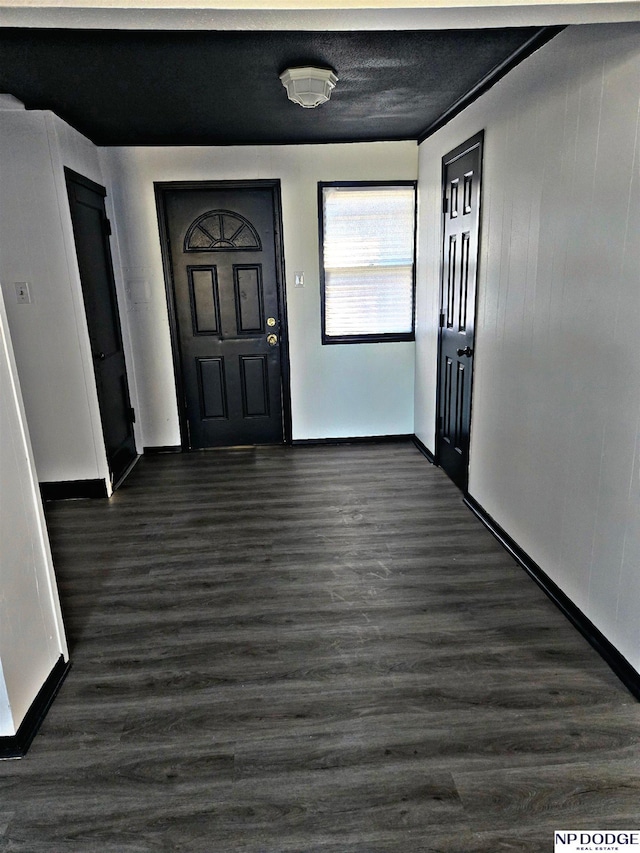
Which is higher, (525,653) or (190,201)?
(190,201)

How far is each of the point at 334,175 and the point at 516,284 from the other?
2.29 m

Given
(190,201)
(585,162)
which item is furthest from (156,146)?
(585,162)

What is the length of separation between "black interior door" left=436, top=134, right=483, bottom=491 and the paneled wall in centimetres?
252

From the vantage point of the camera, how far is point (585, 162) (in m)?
2.16

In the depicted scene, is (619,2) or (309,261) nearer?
(619,2)

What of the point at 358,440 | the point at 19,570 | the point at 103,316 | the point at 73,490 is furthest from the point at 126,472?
the point at 19,570

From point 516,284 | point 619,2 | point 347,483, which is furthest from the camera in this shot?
point 347,483

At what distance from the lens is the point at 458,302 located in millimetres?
3699

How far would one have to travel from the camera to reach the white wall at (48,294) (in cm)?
342

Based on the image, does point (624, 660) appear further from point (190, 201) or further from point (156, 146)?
point (156, 146)

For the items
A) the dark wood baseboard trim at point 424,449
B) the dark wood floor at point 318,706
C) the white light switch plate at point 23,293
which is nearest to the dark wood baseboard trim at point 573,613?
the dark wood floor at point 318,706

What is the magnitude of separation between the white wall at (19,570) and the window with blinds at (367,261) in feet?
10.2

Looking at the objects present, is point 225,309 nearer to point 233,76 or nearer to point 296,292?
point 296,292

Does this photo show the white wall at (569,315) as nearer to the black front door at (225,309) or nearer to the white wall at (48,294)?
the black front door at (225,309)
